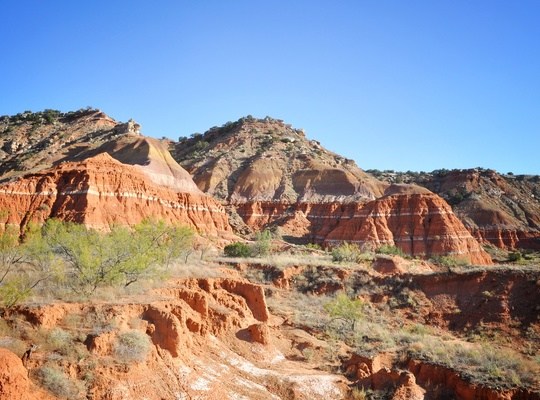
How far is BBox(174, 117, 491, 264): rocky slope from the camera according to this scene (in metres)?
65.2

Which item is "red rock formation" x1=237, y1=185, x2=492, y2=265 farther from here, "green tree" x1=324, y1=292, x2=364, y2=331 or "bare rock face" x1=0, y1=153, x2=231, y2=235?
"green tree" x1=324, y1=292, x2=364, y2=331

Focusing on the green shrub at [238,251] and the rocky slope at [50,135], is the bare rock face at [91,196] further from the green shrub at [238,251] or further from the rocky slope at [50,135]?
the rocky slope at [50,135]

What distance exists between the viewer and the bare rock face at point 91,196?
3991 cm

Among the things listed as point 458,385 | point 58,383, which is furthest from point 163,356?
point 458,385

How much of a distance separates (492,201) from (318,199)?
36.9 m

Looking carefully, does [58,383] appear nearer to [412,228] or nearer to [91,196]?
[91,196]

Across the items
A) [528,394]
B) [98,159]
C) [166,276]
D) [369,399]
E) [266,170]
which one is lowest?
[369,399]

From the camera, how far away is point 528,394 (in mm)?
15203

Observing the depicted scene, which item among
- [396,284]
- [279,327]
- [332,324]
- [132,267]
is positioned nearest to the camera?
[132,267]

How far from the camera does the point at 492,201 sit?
85125 millimetres

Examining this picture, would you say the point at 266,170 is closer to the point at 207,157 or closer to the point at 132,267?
the point at 207,157

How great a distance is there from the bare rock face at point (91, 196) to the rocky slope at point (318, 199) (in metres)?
20.5

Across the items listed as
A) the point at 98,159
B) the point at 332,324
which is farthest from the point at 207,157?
the point at 332,324

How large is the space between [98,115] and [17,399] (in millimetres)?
83505
